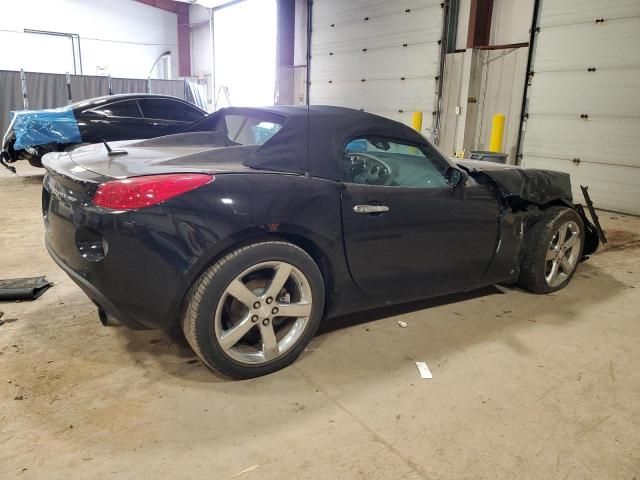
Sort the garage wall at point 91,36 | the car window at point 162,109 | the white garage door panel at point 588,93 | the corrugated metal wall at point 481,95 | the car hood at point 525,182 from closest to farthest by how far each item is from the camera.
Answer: the car hood at point 525,182 < the white garage door panel at point 588,93 < the car window at point 162,109 < the corrugated metal wall at point 481,95 < the garage wall at point 91,36

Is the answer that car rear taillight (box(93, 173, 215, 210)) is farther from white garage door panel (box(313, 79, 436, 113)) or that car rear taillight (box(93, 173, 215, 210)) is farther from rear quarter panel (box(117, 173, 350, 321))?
white garage door panel (box(313, 79, 436, 113))

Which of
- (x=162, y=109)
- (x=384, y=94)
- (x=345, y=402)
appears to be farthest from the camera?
(x=384, y=94)

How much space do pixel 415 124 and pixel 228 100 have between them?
35.0 feet

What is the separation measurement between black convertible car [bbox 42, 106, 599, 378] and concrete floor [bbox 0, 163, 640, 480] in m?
0.25

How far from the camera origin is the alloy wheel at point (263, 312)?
2307mm

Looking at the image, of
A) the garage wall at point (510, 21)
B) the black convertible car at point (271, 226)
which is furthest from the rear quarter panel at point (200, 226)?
the garage wall at point (510, 21)

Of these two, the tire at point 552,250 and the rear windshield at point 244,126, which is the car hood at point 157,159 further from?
the tire at point 552,250

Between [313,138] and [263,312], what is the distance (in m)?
0.95

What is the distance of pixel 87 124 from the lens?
7848mm

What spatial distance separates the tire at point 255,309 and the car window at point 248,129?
838 millimetres

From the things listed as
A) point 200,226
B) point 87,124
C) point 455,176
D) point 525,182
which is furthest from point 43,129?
point 525,182

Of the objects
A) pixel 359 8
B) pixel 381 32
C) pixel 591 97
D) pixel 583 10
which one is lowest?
pixel 591 97

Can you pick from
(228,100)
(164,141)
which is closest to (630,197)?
(164,141)

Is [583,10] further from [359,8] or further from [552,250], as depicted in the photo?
[552,250]
